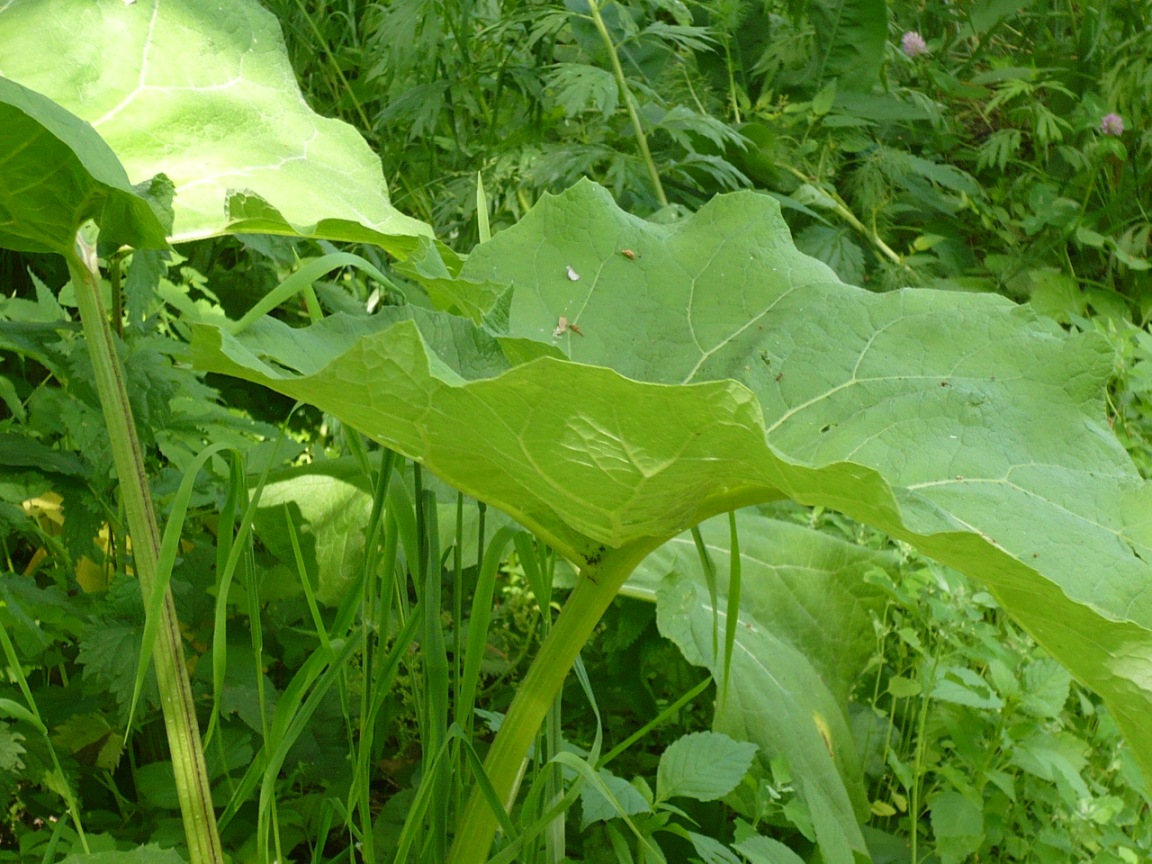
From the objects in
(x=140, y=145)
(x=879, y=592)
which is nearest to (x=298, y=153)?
(x=140, y=145)

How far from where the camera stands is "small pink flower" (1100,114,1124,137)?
12.0 feet

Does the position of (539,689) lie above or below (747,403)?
below

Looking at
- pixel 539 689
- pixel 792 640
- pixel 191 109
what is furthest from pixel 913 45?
pixel 539 689

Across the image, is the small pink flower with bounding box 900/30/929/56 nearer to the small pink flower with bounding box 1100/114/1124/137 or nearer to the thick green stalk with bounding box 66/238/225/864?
the small pink flower with bounding box 1100/114/1124/137

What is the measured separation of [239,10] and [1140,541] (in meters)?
1.11

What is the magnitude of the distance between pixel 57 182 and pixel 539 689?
0.57 meters

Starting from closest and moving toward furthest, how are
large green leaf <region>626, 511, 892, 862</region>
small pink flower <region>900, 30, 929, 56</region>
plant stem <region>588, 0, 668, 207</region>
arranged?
large green leaf <region>626, 511, 892, 862</region>, plant stem <region>588, 0, 668, 207</region>, small pink flower <region>900, 30, 929, 56</region>

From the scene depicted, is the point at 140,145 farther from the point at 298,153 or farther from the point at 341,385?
the point at 341,385

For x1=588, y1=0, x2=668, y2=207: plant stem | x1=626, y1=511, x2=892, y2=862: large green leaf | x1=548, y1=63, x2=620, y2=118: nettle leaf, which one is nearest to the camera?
x1=626, y1=511, x2=892, y2=862: large green leaf

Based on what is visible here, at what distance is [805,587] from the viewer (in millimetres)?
1479

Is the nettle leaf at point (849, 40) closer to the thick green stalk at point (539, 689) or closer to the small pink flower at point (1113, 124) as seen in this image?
the small pink flower at point (1113, 124)

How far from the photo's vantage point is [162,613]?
916mm

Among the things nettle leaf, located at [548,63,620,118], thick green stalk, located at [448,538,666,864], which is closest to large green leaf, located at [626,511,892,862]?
thick green stalk, located at [448,538,666,864]

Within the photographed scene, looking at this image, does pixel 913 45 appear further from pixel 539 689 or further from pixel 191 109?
pixel 539 689
